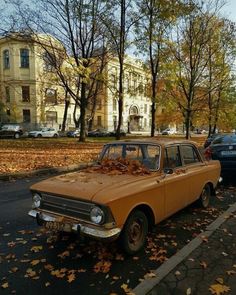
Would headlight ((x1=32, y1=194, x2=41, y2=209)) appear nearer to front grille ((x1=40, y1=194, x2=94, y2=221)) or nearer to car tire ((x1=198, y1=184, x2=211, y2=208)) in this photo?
front grille ((x1=40, y1=194, x2=94, y2=221))

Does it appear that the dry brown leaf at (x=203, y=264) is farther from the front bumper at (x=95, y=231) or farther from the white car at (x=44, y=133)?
the white car at (x=44, y=133)

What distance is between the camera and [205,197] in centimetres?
701

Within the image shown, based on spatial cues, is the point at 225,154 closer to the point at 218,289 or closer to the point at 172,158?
the point at 172,158

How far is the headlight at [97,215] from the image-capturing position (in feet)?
13.3

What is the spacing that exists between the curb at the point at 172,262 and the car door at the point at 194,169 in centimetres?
67

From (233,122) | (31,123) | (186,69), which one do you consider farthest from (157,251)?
(31,123)

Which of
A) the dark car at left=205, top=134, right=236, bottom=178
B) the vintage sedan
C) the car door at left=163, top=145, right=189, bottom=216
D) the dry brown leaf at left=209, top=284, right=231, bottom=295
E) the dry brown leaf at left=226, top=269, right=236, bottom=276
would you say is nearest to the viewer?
the dry brown leaf at left=209, top=284, right=231, bottom=295

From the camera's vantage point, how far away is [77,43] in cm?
2472

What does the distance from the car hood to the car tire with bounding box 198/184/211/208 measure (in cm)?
228

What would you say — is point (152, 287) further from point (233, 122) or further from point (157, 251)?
point (233, 122)

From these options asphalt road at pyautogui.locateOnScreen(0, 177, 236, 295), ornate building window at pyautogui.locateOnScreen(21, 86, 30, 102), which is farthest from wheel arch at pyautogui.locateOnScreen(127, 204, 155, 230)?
ornate building window at pyautogui.locateOnScreen(21, 86, 30, 102)

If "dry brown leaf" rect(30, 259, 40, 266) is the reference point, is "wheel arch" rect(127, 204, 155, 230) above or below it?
above

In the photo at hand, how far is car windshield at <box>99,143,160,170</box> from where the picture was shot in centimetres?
534

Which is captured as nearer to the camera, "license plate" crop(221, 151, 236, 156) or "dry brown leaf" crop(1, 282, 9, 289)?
"dry brown leaf" crop(1, 282, 9, 289)
